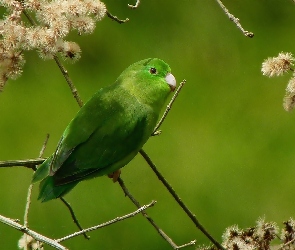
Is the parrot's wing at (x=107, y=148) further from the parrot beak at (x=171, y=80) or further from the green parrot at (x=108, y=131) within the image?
the parrot beak at (x=171, y=80)

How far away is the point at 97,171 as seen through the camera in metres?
2.11

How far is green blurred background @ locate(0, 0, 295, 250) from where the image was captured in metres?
3.76

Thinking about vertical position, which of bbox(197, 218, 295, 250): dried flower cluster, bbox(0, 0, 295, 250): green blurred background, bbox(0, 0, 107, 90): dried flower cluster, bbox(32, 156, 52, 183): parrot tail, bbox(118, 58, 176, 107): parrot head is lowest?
bbox(197, 218, 295, 250): dried flower cluster

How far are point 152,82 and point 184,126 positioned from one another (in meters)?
2.03

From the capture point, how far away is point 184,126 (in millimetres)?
4238

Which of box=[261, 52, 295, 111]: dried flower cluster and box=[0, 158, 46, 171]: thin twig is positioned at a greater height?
box=[0, 158, 46, 171]: thin twig

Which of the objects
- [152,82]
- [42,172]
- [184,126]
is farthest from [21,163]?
[184,126]

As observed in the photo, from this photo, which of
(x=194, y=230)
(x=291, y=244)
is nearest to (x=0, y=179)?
(x=194, y=230)

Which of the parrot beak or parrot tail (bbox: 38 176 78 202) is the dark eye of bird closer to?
the parrot beak

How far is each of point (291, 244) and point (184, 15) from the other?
291 centimetres

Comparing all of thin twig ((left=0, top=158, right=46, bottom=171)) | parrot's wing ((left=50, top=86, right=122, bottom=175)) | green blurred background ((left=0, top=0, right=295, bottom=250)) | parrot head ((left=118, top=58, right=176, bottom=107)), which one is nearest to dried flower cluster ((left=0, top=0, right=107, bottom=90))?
thin twig ((left=0, top=158, right=46, bottom=171))

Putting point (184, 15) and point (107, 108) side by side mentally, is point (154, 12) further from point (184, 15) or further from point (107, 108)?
point (107, 108)

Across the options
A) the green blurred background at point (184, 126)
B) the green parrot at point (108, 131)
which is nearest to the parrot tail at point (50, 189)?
the green parrot at point (108, 131)

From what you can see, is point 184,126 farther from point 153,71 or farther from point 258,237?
point 258,237
